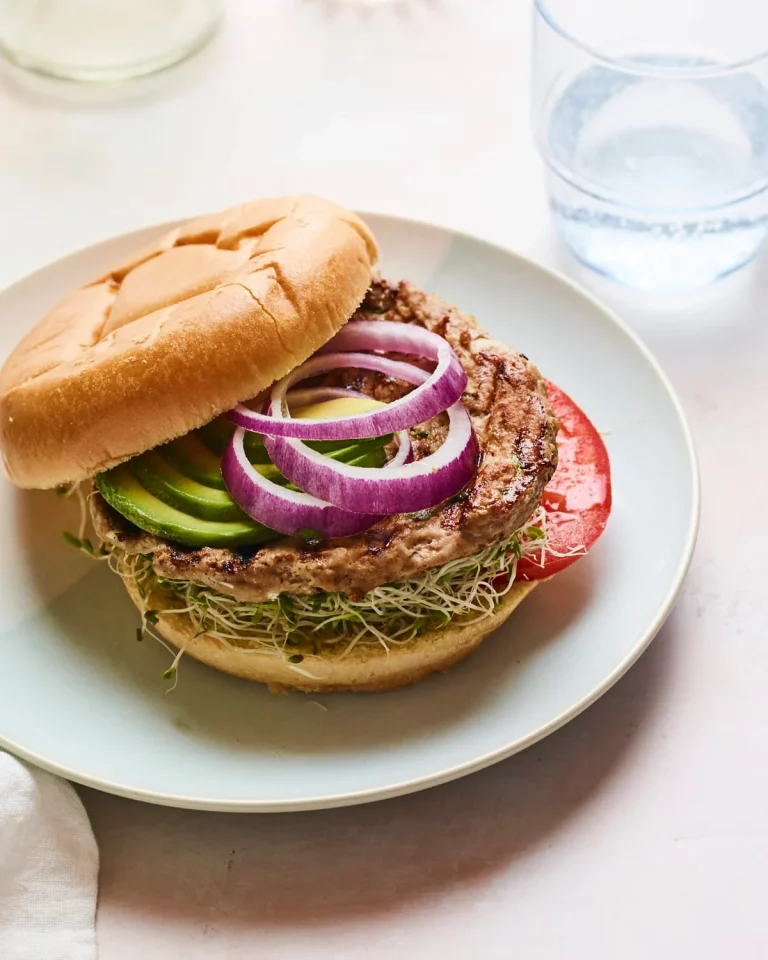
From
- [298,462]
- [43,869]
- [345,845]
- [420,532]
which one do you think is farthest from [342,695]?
[43,869]

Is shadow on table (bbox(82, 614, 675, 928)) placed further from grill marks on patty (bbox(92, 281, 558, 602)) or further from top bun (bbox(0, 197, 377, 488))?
top bun (bbox(0, 197, 377, 488))

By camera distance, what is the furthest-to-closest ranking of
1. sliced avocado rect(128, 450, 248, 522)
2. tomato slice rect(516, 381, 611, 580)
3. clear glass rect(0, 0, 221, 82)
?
clear glass rect(0, 0, 221, 82)
tomato slice rect(516, 381, 611, 580)
sliced avocado rect(128, 450, 248, 522)

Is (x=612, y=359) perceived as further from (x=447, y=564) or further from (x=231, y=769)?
(x=231, y=769)

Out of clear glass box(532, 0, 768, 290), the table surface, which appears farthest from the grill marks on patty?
clear glass box(532, 0, 768, 290)

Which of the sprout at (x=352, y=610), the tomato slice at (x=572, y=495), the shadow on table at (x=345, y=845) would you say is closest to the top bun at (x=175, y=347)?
the sprout at (x=352, y=610)

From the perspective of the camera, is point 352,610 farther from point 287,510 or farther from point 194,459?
point 194,459

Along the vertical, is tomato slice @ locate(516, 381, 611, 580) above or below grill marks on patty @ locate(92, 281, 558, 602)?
below
